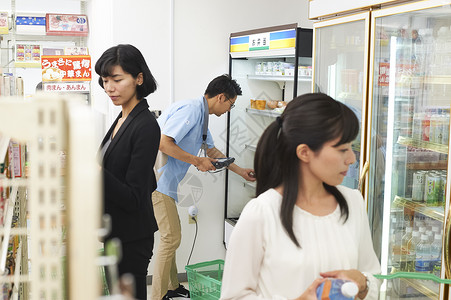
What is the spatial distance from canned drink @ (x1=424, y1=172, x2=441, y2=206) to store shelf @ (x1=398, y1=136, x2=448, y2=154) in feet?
0.62

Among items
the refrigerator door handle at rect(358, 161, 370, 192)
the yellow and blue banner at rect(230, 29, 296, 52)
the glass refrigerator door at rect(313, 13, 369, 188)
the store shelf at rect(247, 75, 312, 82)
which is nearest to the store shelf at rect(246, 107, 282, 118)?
the store shelf at rect(247, 75, 312, 82)

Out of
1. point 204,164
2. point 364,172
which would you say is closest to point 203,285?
point 204,164

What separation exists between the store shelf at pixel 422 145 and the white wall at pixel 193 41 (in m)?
2.45

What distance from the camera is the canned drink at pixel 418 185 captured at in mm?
3070

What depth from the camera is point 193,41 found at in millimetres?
5160

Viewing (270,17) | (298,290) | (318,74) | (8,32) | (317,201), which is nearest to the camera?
(298,290)

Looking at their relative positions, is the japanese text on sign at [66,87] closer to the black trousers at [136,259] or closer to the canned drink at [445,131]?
the black trousers at [136,259]

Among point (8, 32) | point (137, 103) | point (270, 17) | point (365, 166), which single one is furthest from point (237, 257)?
point (8, 32)

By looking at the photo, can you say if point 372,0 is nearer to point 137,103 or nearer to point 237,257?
point 137,103

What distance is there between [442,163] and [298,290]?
1.74 meters

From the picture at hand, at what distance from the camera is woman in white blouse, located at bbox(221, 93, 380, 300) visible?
1630 millimetres

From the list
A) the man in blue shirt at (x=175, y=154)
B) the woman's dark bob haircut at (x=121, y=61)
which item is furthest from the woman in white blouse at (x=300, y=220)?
the man in blue shirt at (x=175, y=154)

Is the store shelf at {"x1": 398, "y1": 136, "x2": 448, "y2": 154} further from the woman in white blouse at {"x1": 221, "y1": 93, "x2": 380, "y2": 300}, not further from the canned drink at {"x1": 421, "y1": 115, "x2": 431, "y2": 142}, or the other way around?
the woman in white blouse at {"x1": 221, "y1": 93, "x2": 380, "y2": 300}

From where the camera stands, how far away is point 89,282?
691 millimetres
